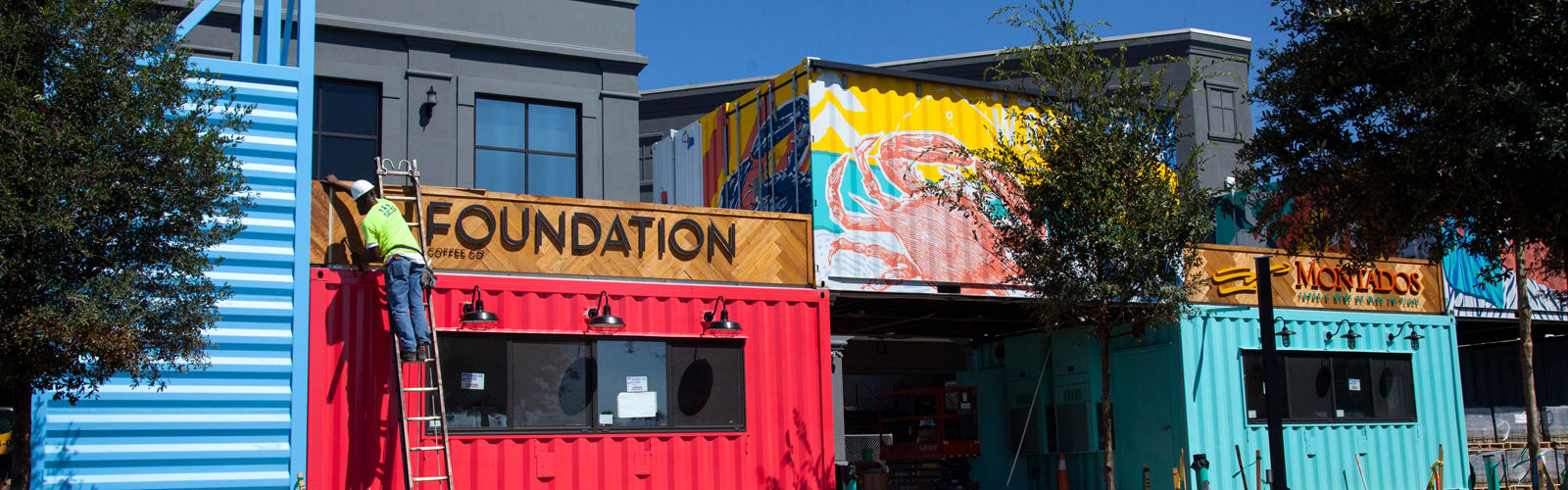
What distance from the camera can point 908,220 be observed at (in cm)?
1434

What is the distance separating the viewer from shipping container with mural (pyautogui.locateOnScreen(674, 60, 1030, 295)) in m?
13.9

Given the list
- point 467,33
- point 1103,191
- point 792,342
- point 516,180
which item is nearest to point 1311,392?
point 1103,191

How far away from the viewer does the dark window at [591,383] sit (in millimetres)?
11516

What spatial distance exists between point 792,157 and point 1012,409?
6.62 m

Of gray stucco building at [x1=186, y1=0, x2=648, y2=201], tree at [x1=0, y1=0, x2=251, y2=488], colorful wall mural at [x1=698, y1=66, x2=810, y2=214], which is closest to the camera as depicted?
tree at [x1=0, y1=0, x2=251, y2=488]

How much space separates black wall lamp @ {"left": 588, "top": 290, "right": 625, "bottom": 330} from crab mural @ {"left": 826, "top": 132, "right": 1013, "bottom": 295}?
2938 millimetres

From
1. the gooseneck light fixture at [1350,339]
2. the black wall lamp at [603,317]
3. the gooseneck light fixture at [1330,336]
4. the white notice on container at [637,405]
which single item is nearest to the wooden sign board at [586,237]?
the black wall lamp at [603,317]

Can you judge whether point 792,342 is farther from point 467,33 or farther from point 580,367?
point 467,33

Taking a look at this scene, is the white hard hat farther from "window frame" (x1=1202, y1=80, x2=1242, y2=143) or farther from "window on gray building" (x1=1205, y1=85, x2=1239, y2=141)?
"window on gray building" (x1=1205, y1=85, x2=1239, y2=141)

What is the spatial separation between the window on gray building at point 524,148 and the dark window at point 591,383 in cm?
660

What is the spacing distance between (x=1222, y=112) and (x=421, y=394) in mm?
→ 24391

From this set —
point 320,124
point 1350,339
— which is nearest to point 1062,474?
point 1350,339

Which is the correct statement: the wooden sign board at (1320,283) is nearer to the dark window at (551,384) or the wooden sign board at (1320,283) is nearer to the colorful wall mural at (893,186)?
the colorful wall mural at (893,186)

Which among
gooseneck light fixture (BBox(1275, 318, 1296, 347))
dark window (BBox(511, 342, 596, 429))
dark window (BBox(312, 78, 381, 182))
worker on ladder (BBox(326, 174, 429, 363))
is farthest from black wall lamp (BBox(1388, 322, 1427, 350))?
dark window (BBox(312, 78, 381, 182))
